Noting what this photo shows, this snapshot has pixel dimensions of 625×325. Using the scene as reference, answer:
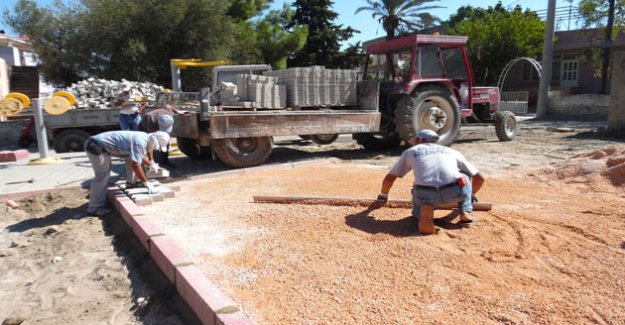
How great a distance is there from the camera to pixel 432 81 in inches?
381

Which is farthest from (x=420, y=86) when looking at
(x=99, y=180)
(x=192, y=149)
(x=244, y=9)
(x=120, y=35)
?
(x=244, y=9)

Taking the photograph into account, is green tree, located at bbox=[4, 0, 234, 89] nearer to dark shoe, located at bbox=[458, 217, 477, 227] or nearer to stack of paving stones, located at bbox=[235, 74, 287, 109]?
stack of paving stones, located at bbox=[235, 74, 287, 109]

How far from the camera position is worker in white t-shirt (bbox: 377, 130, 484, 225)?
4301mm

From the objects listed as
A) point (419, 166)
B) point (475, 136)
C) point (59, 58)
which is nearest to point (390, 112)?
point (475, 136)

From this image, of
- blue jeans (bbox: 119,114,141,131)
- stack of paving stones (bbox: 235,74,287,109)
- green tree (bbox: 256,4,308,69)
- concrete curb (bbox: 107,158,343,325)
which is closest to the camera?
concrete curb (bbox: 107,158,343,325)

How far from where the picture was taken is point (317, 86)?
28.9 ft

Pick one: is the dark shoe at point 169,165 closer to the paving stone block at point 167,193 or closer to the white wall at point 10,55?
the paving stone block at point 167,193

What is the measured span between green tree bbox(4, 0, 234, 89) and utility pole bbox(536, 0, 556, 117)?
13969mm


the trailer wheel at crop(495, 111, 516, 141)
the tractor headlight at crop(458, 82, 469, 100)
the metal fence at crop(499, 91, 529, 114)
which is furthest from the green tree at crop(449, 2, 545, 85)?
the tractor headlight at crop(458, 82, 469, 100)

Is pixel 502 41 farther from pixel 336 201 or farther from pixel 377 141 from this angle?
pixel 336 201

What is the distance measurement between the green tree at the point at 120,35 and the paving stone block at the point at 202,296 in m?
16.8

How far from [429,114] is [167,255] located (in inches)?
277

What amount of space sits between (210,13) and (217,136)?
14.2m

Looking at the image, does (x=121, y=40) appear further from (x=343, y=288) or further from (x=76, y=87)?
(x=343, y=288)
